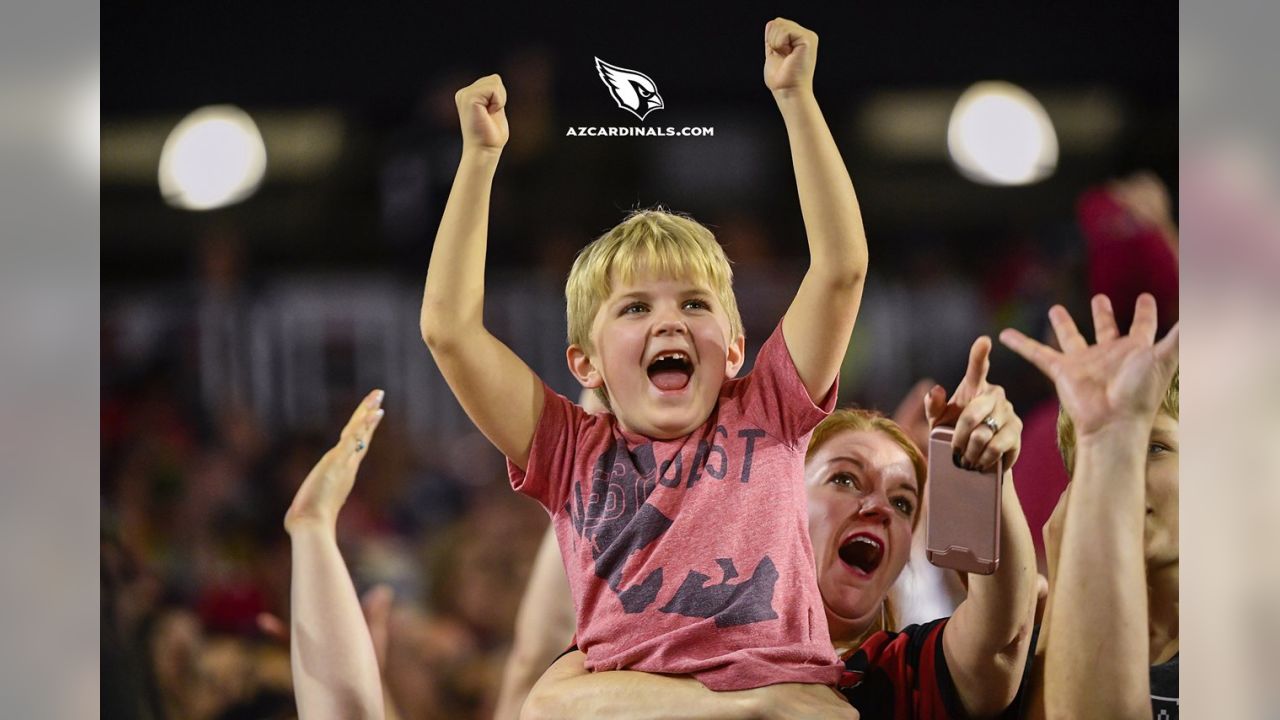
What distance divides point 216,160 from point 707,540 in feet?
3.85

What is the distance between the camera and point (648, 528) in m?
2.11

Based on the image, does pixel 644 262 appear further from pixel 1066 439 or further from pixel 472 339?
pixel 1066 439

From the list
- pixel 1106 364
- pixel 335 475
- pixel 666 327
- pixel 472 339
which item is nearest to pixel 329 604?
pixel 335 475

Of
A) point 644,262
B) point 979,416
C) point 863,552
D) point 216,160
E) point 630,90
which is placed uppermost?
point 630,90

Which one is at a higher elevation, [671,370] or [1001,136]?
[1001,136]

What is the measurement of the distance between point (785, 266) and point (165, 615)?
134 cm

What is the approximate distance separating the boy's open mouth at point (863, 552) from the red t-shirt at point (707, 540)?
117 mm

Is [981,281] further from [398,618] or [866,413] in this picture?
[398,618]

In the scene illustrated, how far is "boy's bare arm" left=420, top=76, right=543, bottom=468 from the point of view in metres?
2.19

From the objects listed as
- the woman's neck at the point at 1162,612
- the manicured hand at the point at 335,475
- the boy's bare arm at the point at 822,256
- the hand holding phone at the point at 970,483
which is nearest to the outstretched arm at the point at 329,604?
the manicured hand at the point at 335,475

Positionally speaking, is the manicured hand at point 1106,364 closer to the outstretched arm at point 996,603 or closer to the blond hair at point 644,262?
the outstretched arm at point 996,603

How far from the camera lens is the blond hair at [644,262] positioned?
2.18m

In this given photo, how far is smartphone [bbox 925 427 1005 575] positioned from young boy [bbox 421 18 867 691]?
256mm
